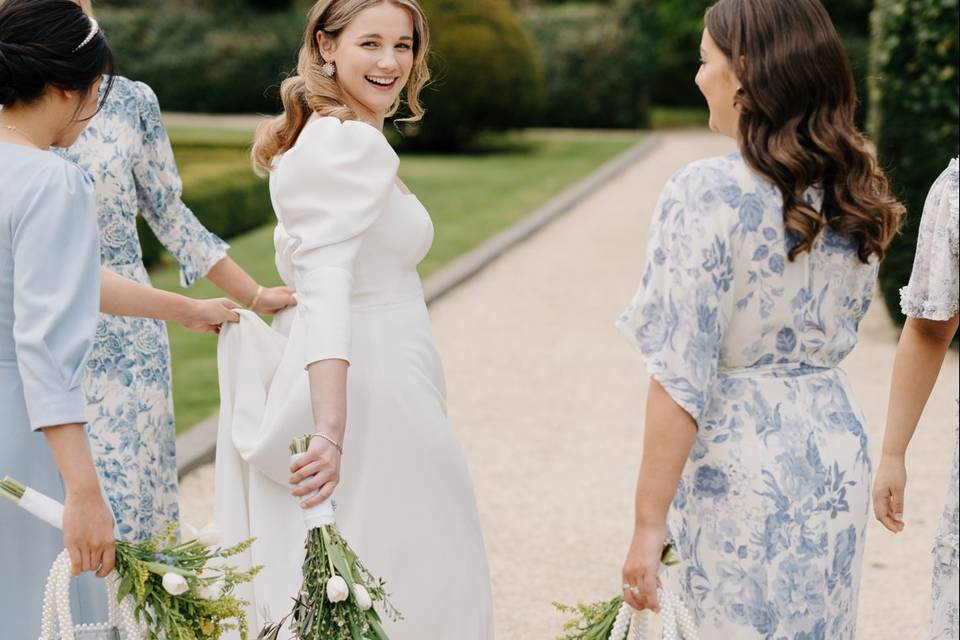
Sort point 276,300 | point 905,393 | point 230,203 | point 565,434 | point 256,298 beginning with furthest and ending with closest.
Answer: point 230,203 → point 565,434 → point 256,298 → point 276,300 → point 905,393

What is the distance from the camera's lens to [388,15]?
2.79 meters

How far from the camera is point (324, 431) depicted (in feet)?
8.06

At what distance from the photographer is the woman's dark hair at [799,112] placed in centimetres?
213

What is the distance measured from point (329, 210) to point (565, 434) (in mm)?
3885

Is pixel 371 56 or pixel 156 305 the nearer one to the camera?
pixel 371 56

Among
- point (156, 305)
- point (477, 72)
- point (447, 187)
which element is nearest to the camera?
point (156, 305)

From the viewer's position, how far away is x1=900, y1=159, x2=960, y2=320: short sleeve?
2.17 metres

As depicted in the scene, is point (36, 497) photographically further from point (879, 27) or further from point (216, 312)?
point (879, 27)

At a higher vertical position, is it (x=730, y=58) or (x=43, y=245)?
(x=730, y=58)

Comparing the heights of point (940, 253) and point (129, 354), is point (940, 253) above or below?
above

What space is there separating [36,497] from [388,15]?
1296 millimetres

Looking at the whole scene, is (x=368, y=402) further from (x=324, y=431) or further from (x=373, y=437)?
(x=324, y=431)

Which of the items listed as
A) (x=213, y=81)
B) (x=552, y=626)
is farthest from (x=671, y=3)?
(x=552, y=626)

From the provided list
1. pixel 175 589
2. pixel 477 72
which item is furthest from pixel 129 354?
pixel 477 72
